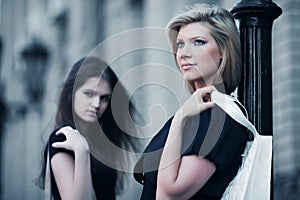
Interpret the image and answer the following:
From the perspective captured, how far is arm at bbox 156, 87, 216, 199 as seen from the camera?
3400mm

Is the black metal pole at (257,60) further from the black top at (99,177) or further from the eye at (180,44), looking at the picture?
the black top at (99,177)

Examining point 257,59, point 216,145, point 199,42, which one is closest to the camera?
Answer: point 216,145

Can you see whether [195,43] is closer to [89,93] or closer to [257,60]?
[257,60]

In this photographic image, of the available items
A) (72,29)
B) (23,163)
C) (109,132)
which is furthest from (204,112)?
(72,29)

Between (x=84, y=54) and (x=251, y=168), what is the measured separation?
14.8 feet

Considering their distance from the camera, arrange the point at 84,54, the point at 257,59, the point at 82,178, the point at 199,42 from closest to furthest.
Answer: the point at 257,59 < the point at 199,42 < the point at 82,178 < the point at 84,54

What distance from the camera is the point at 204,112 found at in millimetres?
3494

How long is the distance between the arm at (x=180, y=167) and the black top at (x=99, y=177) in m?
0.43

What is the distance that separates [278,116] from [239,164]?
13.6ft

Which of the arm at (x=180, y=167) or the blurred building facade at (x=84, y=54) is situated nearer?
the arm at (x=180, y=167)

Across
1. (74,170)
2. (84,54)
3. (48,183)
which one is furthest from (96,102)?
(84,54)

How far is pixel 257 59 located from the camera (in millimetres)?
3520

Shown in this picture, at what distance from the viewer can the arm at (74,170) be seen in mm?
3752

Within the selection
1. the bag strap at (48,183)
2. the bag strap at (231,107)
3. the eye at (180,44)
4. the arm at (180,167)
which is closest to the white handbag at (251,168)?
the bag strap at (231,107)
